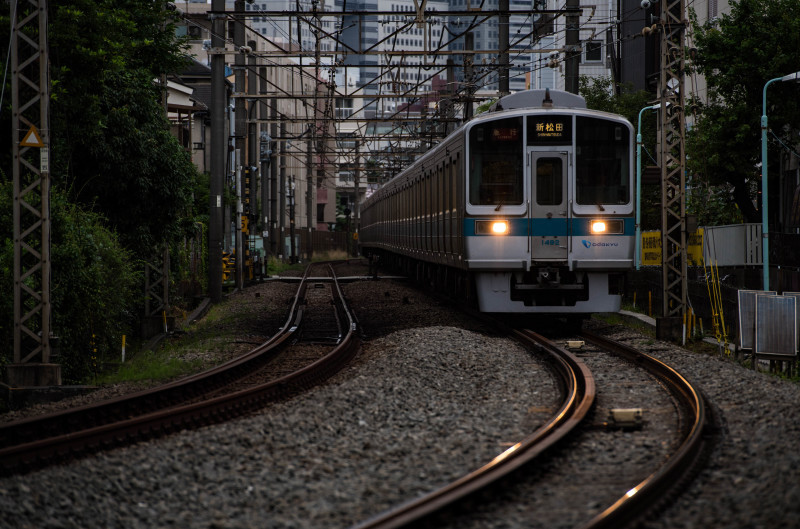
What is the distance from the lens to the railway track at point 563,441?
4.92 meters

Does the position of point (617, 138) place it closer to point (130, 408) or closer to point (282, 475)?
point (130, 408)

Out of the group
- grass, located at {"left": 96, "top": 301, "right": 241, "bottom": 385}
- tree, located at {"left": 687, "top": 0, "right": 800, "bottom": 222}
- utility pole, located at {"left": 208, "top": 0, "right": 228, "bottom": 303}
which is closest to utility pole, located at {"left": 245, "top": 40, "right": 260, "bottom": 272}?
utility pole, located at {"left": 208, "top": 0, "right": 228, "bottom": 303}

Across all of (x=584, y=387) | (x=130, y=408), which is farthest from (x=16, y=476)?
(x=584, y=387)

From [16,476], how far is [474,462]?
9.10ft

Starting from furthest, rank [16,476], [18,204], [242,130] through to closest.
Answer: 1. [242,130]
2. [18,204]
3. [16,476]

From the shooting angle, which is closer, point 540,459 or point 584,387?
point 540,459

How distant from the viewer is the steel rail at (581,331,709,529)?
16.2ft

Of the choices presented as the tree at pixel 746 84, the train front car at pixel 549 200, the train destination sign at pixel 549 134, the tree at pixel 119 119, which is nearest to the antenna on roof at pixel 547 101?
the train front car at pixel 549 200

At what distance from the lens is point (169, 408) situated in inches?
347

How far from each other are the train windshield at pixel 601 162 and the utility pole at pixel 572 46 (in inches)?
168

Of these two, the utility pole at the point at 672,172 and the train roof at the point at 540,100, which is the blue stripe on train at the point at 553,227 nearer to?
the utility pole at the point at 672,172

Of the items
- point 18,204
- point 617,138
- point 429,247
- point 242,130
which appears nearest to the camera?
point 18,204

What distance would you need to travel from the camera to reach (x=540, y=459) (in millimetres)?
6352

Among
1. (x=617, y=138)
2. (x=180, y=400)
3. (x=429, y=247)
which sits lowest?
(x=180, y=400)
